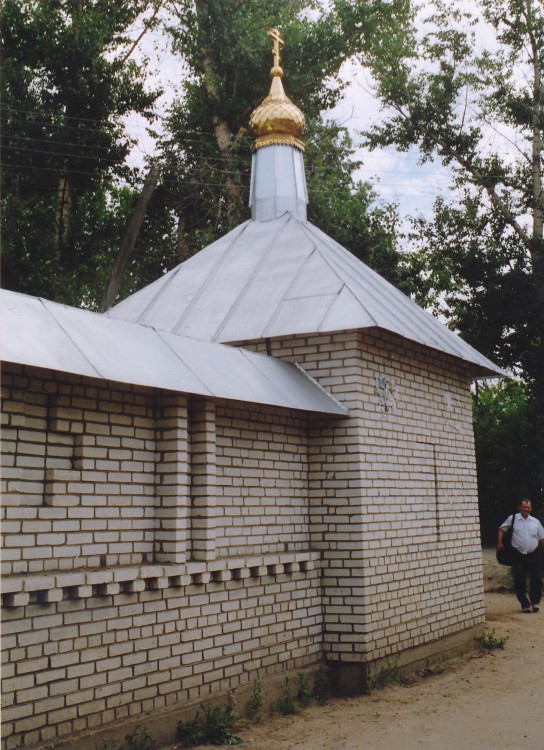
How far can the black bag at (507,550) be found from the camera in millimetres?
10664

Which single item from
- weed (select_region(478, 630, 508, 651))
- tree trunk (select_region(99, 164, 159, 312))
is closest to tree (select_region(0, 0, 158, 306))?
tree trunk (select_region(99, 164, 159, 312))

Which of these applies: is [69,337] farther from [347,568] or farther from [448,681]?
[448,681]

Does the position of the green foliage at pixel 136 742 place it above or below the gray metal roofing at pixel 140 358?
below

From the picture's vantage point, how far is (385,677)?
6730mm

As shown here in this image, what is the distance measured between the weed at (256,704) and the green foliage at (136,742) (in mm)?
999

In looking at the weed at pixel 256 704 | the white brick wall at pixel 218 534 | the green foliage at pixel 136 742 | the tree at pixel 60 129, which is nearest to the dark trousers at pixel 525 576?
the white brick wall at pixel 218 534

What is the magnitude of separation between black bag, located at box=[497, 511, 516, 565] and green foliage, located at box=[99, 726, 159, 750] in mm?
6906

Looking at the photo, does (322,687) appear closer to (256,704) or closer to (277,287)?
(256,704)

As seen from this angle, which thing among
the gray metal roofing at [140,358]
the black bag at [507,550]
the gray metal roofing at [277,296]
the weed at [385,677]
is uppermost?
the gray metal roofing at [277,296]

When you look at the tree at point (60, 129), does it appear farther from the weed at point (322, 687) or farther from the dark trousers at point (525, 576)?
the weed at point (322, 687)

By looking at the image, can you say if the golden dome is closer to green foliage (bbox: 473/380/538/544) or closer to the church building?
the church building

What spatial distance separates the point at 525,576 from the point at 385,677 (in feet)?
15.5

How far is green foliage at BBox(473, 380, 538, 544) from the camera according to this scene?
712 inches

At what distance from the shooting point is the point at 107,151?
639 inches
